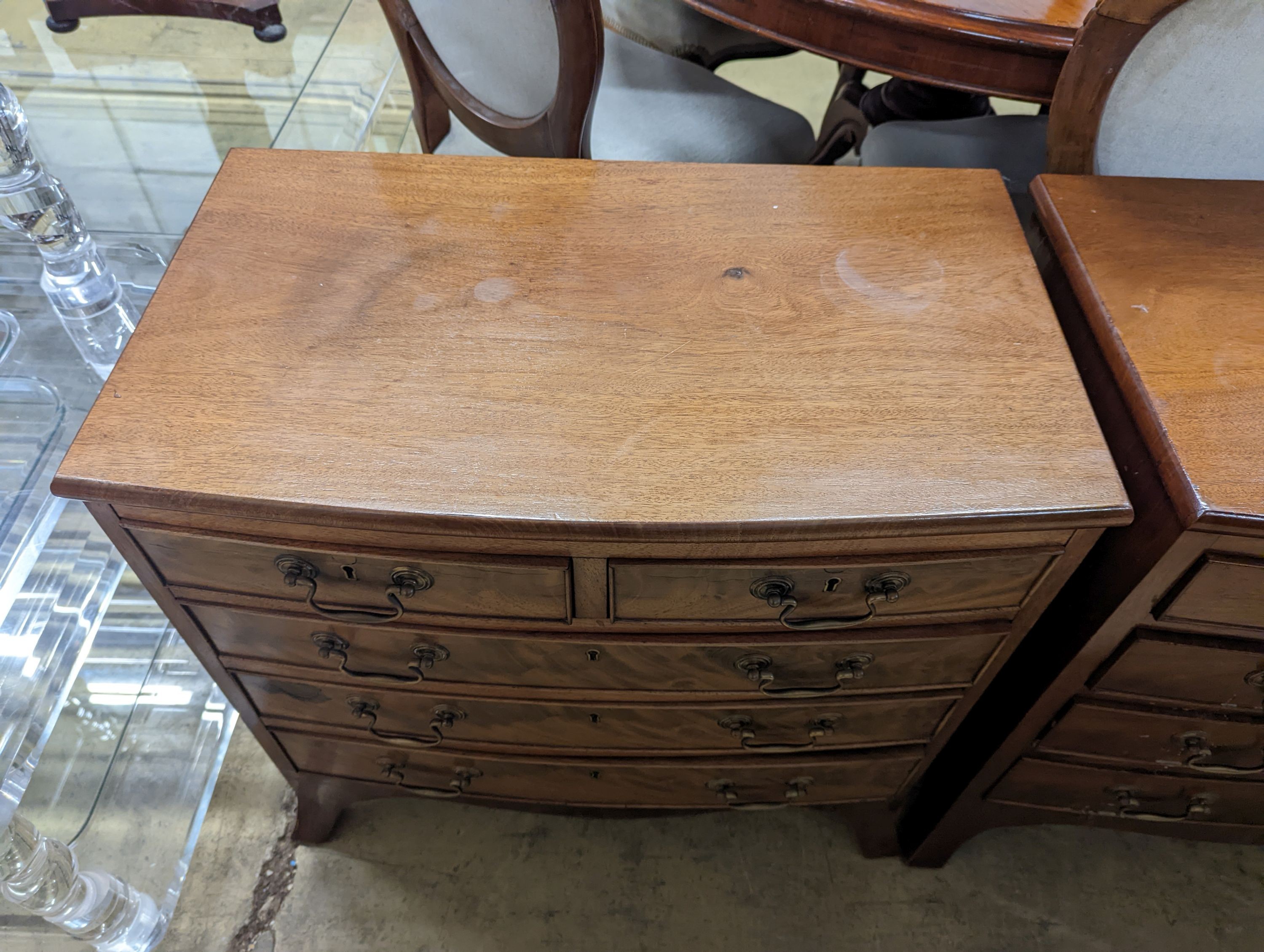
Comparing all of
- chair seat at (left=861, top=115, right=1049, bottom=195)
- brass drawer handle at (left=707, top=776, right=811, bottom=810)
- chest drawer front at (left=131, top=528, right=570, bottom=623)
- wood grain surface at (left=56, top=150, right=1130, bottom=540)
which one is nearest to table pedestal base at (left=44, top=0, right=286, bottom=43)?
wood grain surface at (left=56, top=150, right=1130, bottom=540)

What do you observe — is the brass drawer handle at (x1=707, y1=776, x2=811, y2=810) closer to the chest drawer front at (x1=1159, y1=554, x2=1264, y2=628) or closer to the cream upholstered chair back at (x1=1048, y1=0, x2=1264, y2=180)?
the chest drawer front at (x1=1159, y1=554, x2=1264, y2=628)

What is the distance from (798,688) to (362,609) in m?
0.40

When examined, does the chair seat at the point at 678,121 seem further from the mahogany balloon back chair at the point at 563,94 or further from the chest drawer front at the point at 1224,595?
the chest drawer front at the point at 1224,595

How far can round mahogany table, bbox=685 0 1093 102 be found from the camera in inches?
40.0

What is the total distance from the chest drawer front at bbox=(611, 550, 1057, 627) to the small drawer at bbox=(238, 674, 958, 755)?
0.15 meters

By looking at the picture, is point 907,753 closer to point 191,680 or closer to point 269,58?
point 191,680

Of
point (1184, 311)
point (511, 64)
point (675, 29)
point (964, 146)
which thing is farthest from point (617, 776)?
point (675, 29)

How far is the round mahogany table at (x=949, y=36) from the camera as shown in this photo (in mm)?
1017

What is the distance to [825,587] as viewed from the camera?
0.70m

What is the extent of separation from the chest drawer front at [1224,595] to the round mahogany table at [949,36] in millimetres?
639

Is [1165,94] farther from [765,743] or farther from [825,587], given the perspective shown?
[765,743]

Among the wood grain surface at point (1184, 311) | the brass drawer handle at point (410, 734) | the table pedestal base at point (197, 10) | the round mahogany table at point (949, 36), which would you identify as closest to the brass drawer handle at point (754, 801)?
the brass drawer handle at point (410, 734)

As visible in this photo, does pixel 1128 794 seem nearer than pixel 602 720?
No

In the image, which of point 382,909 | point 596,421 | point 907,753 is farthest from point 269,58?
point 907,753
